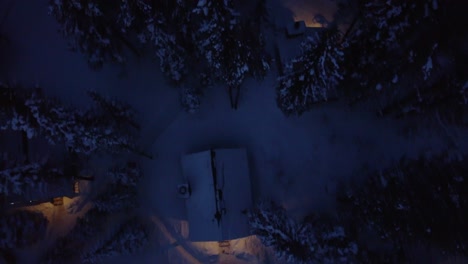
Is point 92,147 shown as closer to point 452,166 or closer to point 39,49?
point 39,49

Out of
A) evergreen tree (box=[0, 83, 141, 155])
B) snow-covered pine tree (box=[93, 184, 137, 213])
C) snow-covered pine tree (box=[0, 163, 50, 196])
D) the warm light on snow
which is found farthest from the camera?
the warm light on snow

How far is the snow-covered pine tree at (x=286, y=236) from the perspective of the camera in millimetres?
7016

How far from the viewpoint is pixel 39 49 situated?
9.42 m

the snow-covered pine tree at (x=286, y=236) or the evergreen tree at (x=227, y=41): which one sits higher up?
the evergreen tree at (x=227, y=41)

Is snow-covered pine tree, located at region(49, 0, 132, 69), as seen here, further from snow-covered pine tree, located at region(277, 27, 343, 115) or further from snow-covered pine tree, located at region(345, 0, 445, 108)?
snow-covered pine tree, located at region(345, 0, 445, 108)

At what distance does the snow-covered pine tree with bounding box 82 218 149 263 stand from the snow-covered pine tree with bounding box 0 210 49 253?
151 centimetres

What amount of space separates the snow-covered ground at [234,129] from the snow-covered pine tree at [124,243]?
0.59 m

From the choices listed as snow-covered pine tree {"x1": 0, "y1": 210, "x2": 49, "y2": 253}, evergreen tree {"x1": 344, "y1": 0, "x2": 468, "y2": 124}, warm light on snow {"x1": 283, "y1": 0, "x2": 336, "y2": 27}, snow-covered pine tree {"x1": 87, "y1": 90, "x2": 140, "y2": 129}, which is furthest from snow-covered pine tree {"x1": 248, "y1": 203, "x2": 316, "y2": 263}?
snow-covered pine tree {"x1": 0, "y1": 210, "x2": 49, "y2": 253}

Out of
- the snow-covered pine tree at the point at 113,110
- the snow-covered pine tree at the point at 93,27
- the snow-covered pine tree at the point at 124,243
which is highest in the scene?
the snow-covered pine tree at the point at 93,27

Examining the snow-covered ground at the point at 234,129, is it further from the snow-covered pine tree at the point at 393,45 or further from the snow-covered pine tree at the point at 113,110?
the snow-covered pine tree at the point at 393,45

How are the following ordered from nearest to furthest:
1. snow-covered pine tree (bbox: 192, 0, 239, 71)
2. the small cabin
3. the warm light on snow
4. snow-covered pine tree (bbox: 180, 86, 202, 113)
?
1. snow-covered pine tree (bbox: 192, 0, 239, 71)
2. the small cabin
3. snow-covered pine tree (bbox: 180, 86, 202, 113)
4. the warm light on snow

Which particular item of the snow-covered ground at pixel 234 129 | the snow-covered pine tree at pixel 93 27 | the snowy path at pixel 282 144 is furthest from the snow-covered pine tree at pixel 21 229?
the snow-covered pine tree at pixel 93 27

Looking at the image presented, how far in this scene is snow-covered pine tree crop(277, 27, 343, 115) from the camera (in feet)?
19.3

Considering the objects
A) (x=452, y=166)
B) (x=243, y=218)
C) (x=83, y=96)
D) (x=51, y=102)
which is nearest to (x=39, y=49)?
(x=83, y=96)
